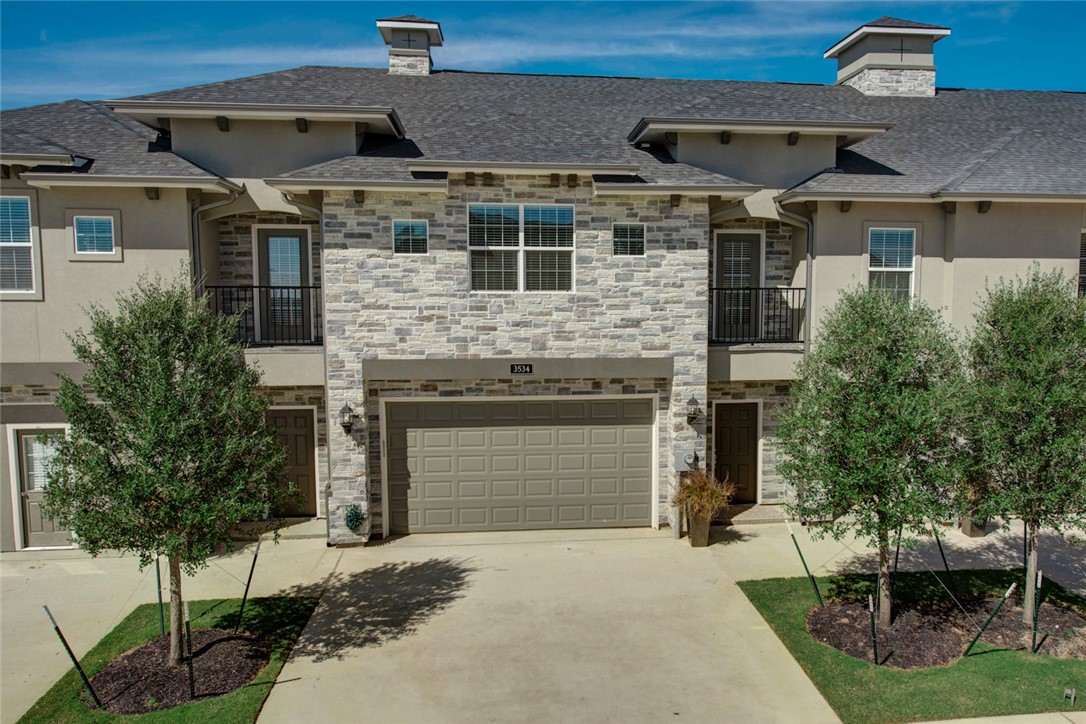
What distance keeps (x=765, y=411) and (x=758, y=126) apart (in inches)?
199

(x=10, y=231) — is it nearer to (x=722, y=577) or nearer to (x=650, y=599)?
(x=650, y=599)

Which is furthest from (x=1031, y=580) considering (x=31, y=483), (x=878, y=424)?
(x=31, y=483)

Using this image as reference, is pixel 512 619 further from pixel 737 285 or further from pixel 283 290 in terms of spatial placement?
pixel 737 285

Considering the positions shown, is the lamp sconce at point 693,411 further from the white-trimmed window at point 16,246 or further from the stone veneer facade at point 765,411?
the white-trimmed window at point 16,246

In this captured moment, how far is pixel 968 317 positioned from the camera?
40.5 ft

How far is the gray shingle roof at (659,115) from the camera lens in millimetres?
11938

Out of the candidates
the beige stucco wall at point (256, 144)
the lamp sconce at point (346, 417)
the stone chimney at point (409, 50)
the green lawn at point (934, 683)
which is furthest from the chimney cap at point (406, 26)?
the green lawn at point (934, 683)

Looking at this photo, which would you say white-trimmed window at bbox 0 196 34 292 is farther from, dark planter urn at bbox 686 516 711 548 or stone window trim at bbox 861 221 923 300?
stone window trim at bbox 861 221 923 300

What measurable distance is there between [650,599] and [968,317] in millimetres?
A: 7515

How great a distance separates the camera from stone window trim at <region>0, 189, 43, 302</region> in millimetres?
10961

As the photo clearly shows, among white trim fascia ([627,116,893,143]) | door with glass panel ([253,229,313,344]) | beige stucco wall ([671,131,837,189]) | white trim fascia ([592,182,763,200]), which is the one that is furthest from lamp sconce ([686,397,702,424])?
door with glass panel ([253,229,313,344])

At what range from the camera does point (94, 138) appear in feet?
39.3

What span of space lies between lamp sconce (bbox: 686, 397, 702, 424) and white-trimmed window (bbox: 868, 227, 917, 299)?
373 cm

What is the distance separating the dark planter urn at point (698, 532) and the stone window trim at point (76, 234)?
9.79m
